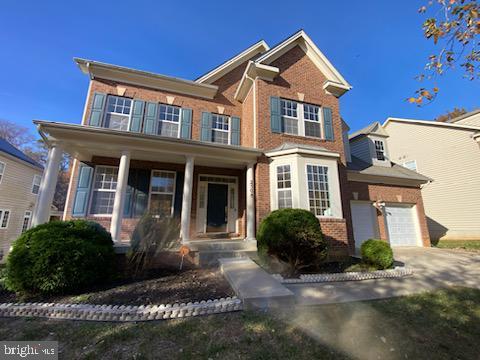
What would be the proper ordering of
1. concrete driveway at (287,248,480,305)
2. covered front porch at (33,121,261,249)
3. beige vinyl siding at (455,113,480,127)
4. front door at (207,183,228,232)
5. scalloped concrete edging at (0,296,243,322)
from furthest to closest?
beige vinyl siding at (455,113,480,127) < front door at (207,183,228,232) < covered front porch at (33,121,261,249) < concrete driveway at (287,248,480,305) < scalloped concrete edging at (0,296,243,322)

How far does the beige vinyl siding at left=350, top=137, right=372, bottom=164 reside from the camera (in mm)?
12562

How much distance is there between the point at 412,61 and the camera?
4.80m

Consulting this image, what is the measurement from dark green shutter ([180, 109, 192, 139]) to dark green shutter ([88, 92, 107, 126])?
10.5ft

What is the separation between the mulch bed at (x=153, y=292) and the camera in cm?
413

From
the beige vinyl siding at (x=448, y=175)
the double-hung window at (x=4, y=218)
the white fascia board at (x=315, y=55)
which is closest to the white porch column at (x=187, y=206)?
the white fascia board at (x=315, y=55)

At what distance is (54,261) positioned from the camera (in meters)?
4.48

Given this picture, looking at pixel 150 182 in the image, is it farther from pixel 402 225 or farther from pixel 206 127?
pixel 402 225

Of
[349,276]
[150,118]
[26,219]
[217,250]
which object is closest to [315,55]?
[150,118]

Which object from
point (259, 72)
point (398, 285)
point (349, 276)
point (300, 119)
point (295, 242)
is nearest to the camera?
point (398, 285)

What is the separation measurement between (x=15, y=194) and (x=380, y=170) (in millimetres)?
23595

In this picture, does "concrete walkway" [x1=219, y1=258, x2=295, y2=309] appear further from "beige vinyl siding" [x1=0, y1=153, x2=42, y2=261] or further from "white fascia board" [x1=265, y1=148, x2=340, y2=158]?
"beige vinyl siding" [x1=0, y1=153, x2=42, y2=261]

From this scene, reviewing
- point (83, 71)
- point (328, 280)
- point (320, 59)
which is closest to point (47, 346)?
point (328, 280)

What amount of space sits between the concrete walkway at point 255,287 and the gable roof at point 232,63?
8891 millimetres

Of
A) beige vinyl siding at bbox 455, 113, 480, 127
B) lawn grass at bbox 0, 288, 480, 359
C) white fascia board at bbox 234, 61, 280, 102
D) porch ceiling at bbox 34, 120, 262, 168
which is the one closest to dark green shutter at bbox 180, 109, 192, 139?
porch ceiling at bbox 34, 120, 262, 168
